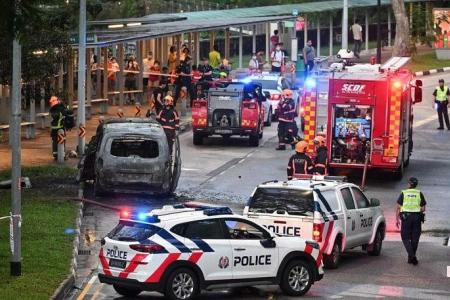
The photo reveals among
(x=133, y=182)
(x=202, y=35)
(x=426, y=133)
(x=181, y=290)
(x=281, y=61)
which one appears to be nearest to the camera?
(x=181, y=290)

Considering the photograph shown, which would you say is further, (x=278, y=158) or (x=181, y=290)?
(x=278, y=158)

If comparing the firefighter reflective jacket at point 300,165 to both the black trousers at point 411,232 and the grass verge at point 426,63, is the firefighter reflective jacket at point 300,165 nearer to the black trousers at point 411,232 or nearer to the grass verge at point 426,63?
the black trousers at point 411,232

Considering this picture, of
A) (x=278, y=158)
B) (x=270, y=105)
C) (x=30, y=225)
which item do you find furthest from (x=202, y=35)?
(x=30, y=225)

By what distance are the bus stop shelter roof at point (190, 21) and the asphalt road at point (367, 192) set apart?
406 cm

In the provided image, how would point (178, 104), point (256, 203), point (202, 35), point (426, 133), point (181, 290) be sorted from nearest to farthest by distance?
A: point (181, 290), point (256, 203), point (426, 133), point (178, 104), point (202, 35)

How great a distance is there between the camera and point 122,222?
19281 mm

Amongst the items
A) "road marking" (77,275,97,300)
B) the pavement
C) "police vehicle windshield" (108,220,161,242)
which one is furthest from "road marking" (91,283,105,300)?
the pavement

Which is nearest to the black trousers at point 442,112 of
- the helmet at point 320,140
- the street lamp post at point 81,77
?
the helmet at point 320,140

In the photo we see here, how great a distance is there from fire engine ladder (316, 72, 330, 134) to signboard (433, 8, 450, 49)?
32.9 metres

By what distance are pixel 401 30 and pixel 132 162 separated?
34.2m

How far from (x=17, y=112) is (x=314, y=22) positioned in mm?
46052

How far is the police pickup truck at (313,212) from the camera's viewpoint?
71.8 ft

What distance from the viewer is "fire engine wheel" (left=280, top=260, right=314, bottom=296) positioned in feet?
65.7

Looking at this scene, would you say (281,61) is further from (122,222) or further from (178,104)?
(122,222)
